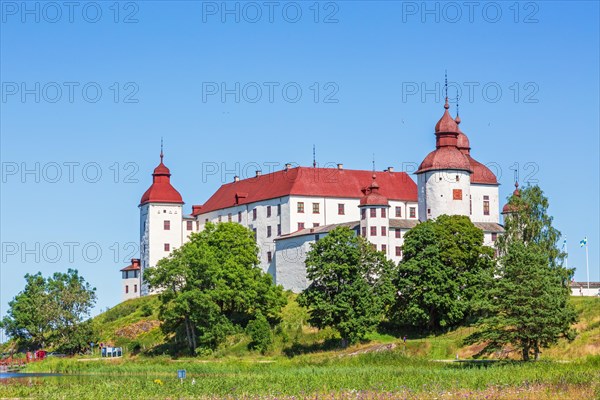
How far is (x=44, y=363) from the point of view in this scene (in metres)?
80.2

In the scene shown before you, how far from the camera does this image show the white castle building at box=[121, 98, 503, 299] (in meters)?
95.6

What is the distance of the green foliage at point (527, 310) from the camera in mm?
57531

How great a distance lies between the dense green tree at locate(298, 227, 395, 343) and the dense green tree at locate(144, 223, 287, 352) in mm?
7020

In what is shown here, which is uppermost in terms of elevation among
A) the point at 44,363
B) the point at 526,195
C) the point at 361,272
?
the point at 526,195

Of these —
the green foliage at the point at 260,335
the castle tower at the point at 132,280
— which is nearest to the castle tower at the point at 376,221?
the green foliage at the point at 260,335

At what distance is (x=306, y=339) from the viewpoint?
7994 cm

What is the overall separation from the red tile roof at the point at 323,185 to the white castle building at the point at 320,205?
0.10m

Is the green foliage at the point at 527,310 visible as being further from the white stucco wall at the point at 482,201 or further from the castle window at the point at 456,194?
the white stucco wall at the point at 482,201

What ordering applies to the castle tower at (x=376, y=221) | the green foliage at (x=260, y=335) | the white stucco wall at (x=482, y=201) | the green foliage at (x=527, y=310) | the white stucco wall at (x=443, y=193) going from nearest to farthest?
the green foliage at (x=527, y=310), the green foliage at (x=260, y=335), the castle tower at (x=376, y=221), the white stucco wall at (x=443, y=193), the white stucco wall at (x=482, y=201)

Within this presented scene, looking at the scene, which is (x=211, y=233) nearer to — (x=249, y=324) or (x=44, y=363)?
(x=249, y=324)

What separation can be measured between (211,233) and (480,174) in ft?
88.7

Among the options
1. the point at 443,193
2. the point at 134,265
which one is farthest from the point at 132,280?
the point at 443,193

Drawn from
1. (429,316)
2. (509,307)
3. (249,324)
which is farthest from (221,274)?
(509,307)

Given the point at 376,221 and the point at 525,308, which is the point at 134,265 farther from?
the point at 525,308
